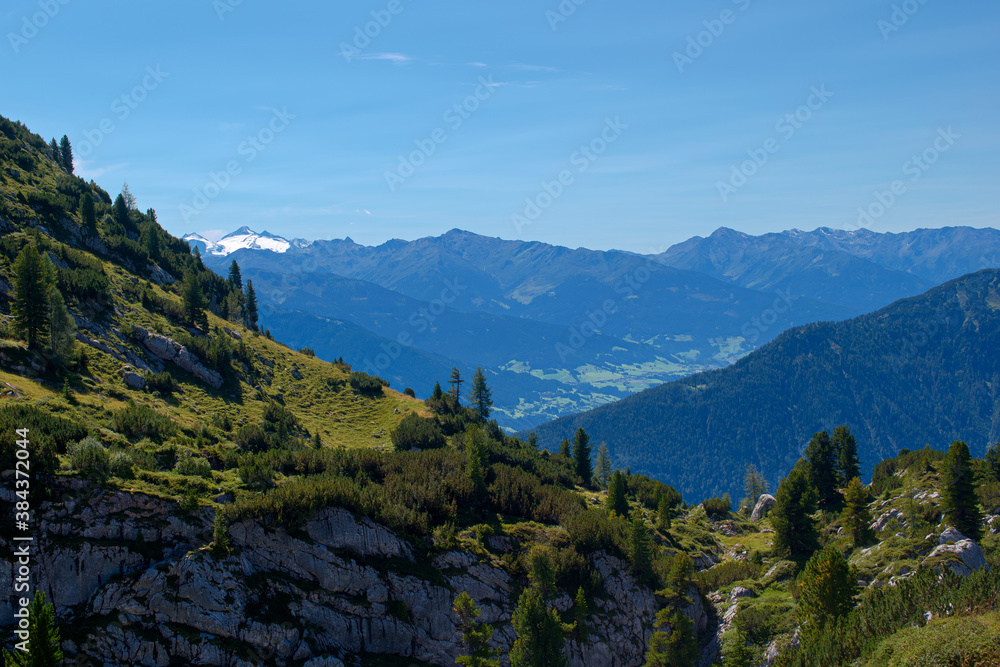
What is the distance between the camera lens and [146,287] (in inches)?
3720

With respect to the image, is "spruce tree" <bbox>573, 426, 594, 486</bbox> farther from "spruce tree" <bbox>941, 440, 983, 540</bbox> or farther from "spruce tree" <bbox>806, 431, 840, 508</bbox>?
"spruce tree" <bbox>941, 440, 983, 540</bbox>

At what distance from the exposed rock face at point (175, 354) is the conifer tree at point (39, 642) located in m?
54.2

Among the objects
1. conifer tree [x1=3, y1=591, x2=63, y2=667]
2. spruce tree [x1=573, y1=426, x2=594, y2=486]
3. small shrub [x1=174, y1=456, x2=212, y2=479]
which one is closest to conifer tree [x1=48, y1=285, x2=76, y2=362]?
small shrub [x1=174, y1=456, x2=212, y2=479]

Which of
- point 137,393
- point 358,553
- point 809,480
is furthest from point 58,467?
point 809,480

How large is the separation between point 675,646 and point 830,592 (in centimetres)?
1482

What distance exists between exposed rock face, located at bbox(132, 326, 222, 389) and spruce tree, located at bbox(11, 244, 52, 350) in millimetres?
17029

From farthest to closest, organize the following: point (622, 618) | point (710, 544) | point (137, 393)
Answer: point (710, 544) → point (137, 393) → point (622, 618)

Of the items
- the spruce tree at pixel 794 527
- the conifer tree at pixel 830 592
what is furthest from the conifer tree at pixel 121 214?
the conifer tree at pixel 830 592

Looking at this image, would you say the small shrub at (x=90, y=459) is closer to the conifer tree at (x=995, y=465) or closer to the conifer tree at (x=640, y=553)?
the conifer tree at (x=640, y=553)

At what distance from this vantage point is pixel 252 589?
41719 millimetres

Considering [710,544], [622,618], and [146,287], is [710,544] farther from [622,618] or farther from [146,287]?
[146,287]

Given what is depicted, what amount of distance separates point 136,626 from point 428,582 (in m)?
22.1

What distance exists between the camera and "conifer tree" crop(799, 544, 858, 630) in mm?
47375

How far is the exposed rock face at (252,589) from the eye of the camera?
36.7 m
